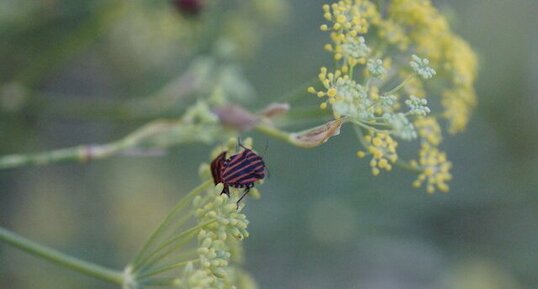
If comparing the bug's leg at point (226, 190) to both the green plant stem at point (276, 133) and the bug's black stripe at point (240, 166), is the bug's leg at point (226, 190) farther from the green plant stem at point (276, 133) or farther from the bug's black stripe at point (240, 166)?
the green plant stem at point (276, 133)

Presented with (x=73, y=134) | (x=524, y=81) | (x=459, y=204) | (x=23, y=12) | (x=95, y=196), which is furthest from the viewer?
(x=524, y=81)

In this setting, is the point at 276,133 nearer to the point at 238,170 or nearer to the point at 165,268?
the point at 238,170

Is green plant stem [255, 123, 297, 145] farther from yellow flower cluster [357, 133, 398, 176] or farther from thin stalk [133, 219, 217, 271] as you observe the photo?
thin stalk [133, 219, 217, 271]

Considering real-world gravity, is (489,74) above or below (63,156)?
above

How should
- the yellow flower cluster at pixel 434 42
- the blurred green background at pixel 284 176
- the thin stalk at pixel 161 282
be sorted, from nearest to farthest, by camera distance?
1. the thin stalk at pixel 161 282
2. the yellow flower cluster at pixel 434 42
3. the blurred green background at pixel 284 176

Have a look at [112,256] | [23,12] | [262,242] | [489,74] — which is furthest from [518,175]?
[23,12]

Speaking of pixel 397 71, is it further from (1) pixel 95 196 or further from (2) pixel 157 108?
(1) pixel 95 196

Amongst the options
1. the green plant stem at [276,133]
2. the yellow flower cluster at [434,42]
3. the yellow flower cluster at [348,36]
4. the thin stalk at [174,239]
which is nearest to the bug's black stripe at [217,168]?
the thin stalk at [174,239]
